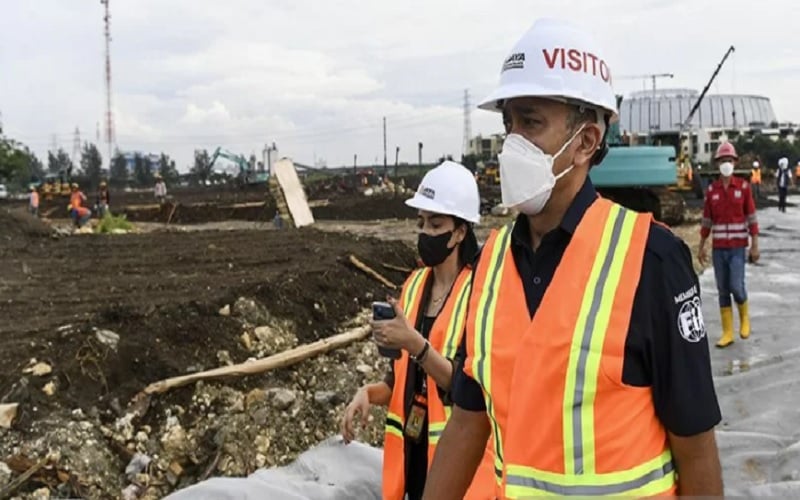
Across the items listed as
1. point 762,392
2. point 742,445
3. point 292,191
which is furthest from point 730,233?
point 292,191

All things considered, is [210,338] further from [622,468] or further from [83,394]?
[622,468]

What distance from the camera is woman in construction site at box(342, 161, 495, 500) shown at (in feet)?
9.59

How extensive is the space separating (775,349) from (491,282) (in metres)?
6.51

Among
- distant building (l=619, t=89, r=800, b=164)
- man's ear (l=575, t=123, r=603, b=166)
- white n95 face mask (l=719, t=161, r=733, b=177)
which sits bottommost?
man's ear (l=575, t=123, r=603, b=166)

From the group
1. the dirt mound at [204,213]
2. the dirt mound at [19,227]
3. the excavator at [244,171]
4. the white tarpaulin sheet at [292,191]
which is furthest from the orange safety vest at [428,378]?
the excavator at [244,171]

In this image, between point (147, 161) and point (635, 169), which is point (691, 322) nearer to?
point (635, 169)

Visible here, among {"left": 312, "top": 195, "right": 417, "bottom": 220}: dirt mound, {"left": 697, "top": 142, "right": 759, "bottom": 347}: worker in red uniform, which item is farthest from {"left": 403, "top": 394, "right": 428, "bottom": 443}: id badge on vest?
{"left": 312, "top": 195, "right": 417, "bottom": 220}: dirt mound

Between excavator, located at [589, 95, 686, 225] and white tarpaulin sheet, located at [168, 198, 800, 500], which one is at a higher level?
excavator, located at [589, 95, 686, 225]

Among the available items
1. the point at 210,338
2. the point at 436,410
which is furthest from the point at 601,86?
the point at 210,338

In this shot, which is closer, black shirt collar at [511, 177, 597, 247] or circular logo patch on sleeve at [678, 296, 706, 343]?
circular logo patch on sleeve at [678, 296, 706, 343]

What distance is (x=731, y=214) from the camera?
8.23 meters

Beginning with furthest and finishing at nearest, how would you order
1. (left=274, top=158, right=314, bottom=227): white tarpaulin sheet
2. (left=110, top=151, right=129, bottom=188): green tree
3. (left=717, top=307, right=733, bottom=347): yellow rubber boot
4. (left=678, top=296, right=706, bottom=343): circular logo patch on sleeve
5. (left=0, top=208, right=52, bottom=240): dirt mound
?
A: (left=110, top=151, right=129, bottom=188): green tree → (left=274, top=158, right=314, bottom=227): white tarpaulin sheet → (left=0, top=208, right=52, bottom=240): dirt mound → (left=717, top=307, right=733, bottom=347): yellow rubber boot → (left=678, top=296, right=706, bottom=343): circular logo patch on sleeve

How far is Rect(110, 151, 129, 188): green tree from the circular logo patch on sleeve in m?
64.4

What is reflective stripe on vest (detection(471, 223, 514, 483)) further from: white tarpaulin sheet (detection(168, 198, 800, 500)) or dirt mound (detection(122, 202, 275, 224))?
dirt mound (detection(122, 202, 275, 224))
